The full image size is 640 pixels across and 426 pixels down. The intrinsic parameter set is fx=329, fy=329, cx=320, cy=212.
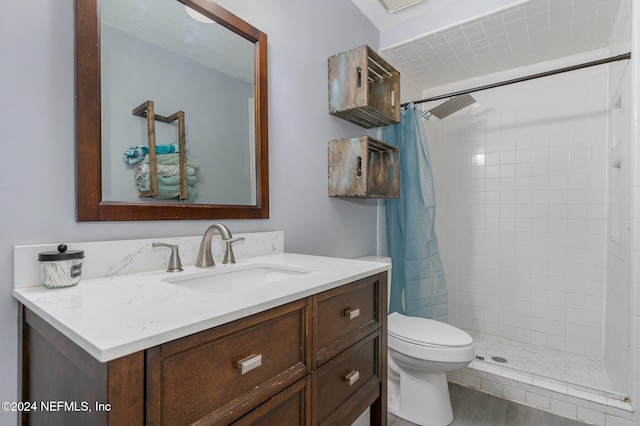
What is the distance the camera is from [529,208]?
2600mm

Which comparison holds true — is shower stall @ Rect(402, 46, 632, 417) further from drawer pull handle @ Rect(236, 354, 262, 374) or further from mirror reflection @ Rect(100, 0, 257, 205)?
mirror reflection @ Rect(100, 0, 257, 205)

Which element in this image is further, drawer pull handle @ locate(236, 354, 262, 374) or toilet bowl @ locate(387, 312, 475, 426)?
toilet bowl @ locate(387, 312, 475, 426)

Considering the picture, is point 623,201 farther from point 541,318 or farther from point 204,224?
point 204,224

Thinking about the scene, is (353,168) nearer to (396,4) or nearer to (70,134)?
(396,4)

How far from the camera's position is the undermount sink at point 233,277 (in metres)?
1.08

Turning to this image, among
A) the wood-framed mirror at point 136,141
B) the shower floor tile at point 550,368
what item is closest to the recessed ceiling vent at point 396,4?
the wood-framed mirror at point 136,141

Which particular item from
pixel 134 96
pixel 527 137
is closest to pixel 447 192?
pixel 527 137

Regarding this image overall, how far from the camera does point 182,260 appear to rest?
1.18m

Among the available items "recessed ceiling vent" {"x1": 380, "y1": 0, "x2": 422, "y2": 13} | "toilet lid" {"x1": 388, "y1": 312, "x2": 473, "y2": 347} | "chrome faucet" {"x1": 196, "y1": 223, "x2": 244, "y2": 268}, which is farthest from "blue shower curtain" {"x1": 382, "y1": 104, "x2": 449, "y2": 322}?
"chrome faucet" {"x1": 196, "y1": 223, "x2": 244, "y2": 268}

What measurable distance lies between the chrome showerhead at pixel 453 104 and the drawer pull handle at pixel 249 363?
6.88 ft

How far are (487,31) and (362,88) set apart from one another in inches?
41.4

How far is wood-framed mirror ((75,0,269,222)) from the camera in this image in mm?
958

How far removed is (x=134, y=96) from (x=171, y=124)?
144mm

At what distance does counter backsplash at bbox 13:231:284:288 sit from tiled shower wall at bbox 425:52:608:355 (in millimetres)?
2193
